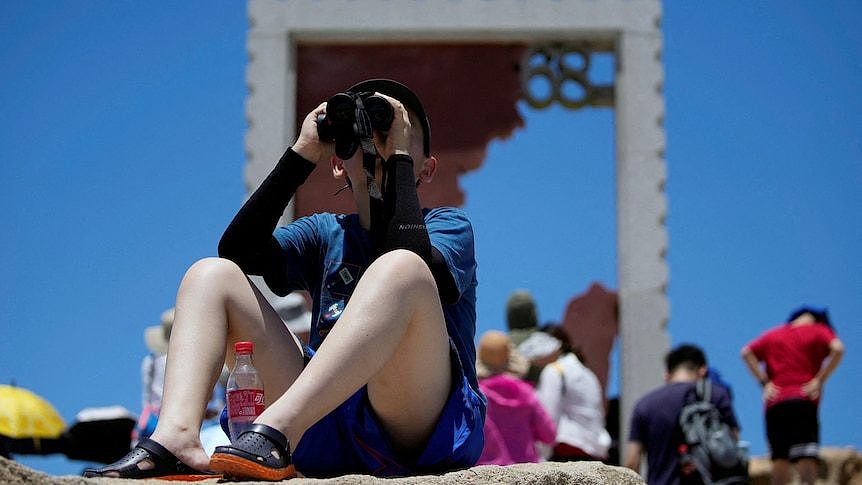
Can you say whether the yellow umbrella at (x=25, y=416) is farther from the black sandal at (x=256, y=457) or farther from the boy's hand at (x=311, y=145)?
the black sandal at (x=256, y=457)

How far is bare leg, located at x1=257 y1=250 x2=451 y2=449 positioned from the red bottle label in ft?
0.72

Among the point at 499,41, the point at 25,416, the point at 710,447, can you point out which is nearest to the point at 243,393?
the point at 710,447

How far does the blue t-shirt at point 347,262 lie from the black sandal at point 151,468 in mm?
533

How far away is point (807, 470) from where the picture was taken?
725 centimetres

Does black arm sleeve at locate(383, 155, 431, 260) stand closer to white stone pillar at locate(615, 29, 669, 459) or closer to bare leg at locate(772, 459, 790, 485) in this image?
bare leg at locate(772, 459, 790, 485)

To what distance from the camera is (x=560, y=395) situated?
6.57m

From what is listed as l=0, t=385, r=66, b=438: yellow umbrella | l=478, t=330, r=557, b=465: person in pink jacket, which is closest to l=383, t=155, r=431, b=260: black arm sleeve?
l=478, t=330, r=557, b=465: person in pink jacket

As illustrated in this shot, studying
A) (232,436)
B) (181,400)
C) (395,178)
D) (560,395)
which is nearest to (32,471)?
(181,400)

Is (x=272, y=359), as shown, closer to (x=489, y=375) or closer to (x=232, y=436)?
(x=232, y=436)

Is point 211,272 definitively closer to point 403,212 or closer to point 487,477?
point 403,212

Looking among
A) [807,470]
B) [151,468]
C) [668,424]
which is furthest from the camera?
[807,470]

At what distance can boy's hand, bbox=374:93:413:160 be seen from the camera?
2.98 metres

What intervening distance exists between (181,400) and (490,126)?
7882 mm

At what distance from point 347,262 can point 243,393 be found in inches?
17.3
